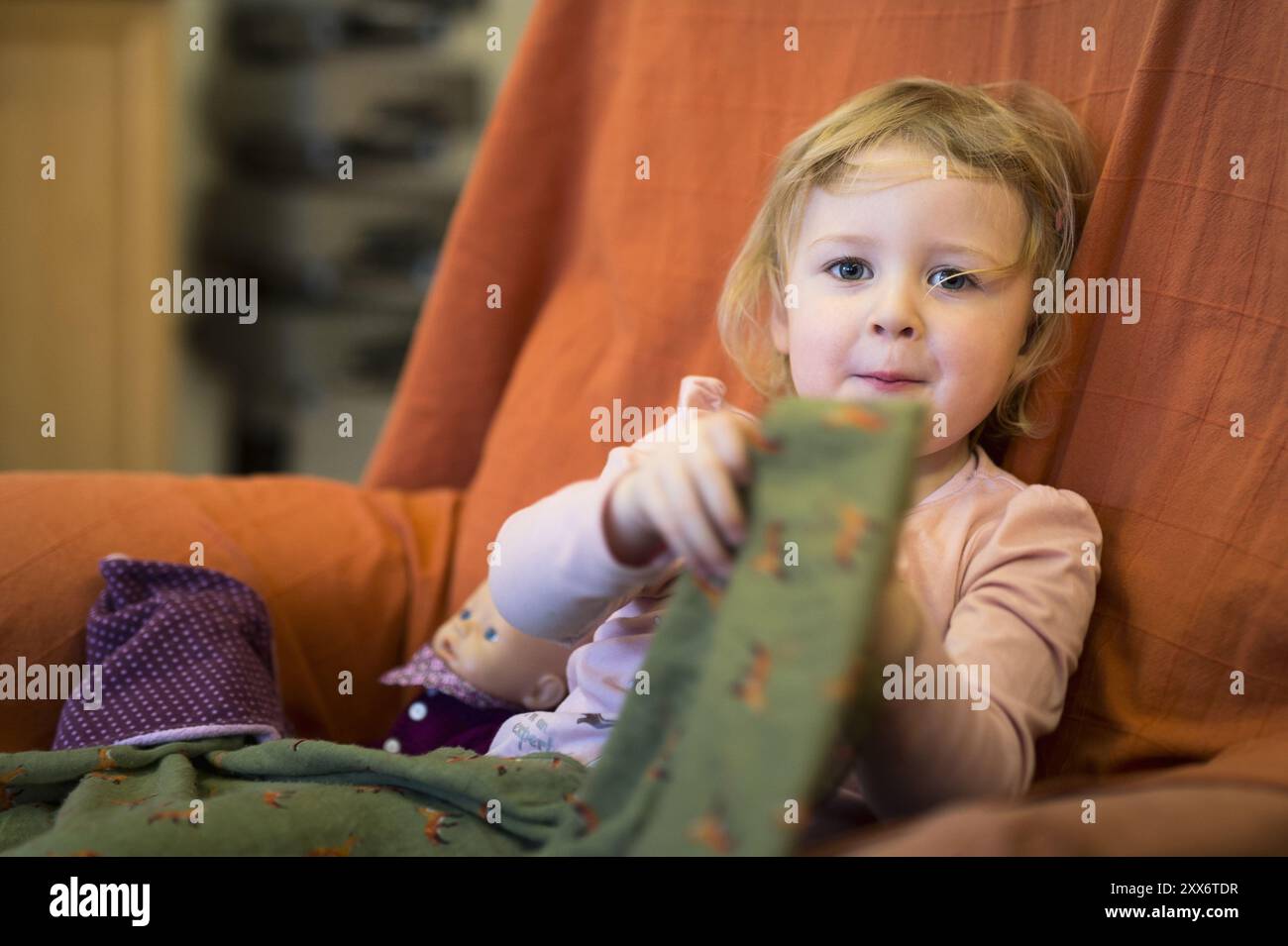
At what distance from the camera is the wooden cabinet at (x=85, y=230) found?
2414 millimetres

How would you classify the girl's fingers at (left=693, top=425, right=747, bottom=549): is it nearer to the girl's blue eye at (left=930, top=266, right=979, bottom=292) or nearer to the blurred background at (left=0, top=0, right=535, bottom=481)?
the girl's blue eye at (left=930, top=266, right=979, bottom=292)

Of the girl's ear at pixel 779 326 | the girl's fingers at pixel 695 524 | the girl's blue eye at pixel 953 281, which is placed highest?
the girl's blue eye at pixel 953 281

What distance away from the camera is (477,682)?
906 mm

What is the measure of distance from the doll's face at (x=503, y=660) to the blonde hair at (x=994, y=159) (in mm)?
306

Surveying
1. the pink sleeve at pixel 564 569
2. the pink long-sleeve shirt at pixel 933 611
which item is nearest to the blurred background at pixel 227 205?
the pink long-sleeve shirt at pixel 933 611

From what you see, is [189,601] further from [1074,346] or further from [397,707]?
[1074,346]

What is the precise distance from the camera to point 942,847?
0.51 metres

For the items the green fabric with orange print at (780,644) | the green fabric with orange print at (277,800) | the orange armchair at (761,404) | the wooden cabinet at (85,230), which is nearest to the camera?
the green fabric with orange print at (780,644)

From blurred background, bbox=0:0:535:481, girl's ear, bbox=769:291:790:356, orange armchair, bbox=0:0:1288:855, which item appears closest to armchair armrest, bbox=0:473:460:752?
orange armchair, bbox=0:0:1288:855

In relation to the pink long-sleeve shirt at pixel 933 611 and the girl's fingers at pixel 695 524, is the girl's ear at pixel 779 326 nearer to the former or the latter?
the pink long-sleeve shirt at pixel 933 611

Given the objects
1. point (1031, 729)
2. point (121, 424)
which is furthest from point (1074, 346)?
point (121, 424)

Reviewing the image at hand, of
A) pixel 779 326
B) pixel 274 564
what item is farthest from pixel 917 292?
pixel 274 564

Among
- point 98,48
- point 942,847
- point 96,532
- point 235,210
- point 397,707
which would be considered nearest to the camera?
point 942,847
